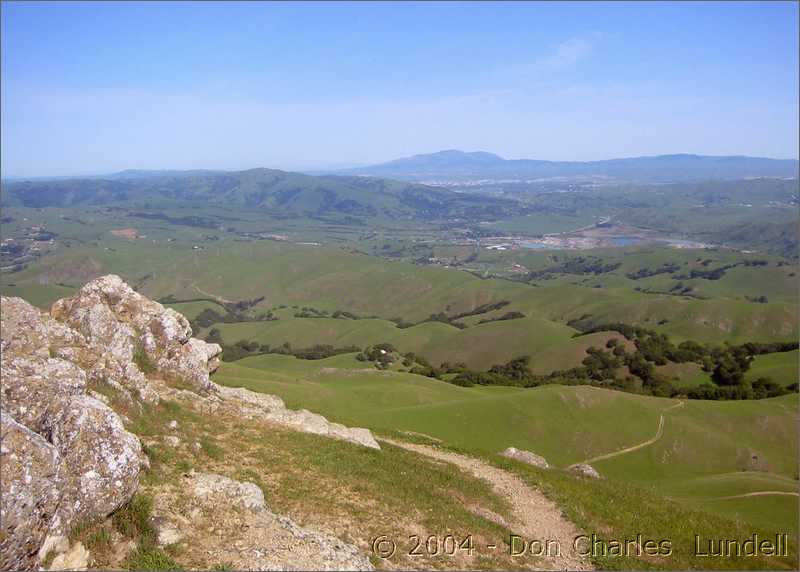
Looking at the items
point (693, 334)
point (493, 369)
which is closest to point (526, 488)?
point (493, 369)

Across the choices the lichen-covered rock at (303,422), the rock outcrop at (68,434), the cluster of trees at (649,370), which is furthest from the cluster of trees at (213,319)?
the rock outcrop at (68,434)

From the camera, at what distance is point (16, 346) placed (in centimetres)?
1733

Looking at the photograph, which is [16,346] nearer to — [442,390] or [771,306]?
[442,390]

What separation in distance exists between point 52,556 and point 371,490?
1014 centimetres

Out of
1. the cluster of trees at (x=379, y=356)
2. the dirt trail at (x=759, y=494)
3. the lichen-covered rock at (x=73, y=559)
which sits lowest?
the cluster of trees at (x=379, y=356)

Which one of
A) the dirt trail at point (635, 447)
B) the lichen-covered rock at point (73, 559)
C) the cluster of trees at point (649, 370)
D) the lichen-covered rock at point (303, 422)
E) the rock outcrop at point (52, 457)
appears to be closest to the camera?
the rock outcrop at point (52, 457)

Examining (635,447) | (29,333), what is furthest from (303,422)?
(635,447)

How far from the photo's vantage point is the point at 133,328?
26531 millimetres

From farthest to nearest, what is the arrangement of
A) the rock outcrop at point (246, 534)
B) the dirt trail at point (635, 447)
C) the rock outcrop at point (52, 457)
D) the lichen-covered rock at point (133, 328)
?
1. the dirt trail at point (635, 447)
2. the lichen-covered rock at point (133, 328)
3. the rock outcrop at point (246, 534)
4. the rock outcrop at point (52, 457)

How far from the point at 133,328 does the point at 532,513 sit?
22355 millimetres

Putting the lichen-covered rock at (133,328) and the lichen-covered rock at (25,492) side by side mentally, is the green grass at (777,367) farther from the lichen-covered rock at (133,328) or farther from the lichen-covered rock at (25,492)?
the lichen-covered rock at (25,492)

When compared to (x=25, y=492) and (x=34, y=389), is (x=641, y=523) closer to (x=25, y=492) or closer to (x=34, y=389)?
(x=25, y=492)

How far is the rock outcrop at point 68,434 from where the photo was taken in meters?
10.2

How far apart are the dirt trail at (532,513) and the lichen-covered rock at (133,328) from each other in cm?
1444
